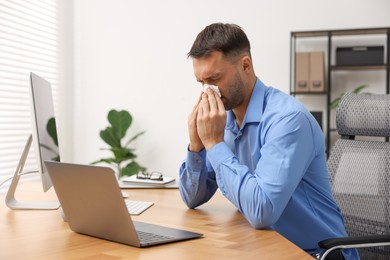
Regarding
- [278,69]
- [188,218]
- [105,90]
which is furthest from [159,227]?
[105,90]

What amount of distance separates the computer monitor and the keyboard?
24 cm

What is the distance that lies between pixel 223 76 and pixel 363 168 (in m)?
0.67

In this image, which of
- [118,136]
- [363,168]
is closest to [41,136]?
[363,168]

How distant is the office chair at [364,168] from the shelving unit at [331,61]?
2299 millimetres

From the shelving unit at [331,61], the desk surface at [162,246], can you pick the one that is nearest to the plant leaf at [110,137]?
the shelving unit at [331,61]

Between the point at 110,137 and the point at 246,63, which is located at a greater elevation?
the point at 246,63

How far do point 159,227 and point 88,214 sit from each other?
0.19 metres

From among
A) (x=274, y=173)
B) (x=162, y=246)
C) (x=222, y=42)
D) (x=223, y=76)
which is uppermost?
(x=222, y=42)

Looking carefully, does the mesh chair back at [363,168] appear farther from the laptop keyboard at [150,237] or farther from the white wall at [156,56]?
the white wall at [156,56]

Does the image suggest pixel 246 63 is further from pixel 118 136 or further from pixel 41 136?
pixel 118 136

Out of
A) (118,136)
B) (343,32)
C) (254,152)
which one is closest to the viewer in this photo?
(254,152)

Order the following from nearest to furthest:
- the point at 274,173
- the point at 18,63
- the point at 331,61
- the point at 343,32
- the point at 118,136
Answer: the point at 274,173 < the point at 18,63 < the point at 343,32 < the point at 331,61 < the point at 118,136

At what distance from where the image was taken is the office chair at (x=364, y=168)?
1.75 metres

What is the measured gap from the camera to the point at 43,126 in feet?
5.24
